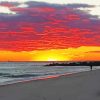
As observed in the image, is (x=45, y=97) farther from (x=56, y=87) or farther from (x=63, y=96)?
(x=56, y=87)

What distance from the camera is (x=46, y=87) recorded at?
34.5 ft

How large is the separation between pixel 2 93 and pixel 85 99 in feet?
6.80

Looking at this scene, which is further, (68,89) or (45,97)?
(68,89)

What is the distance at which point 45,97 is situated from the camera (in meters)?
8.59

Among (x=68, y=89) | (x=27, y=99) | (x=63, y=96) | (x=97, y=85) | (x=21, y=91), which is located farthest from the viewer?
(x=97, y=85)

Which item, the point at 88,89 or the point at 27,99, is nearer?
the point at 27,99

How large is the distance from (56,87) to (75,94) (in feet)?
4.86

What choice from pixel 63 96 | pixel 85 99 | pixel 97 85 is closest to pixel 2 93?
pixel 63 96

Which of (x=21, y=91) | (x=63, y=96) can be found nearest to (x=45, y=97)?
(x=63, y=96)

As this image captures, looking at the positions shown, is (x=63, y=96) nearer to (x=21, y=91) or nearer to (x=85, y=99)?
(x=85, y=99)

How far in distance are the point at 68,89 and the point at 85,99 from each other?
1.81m

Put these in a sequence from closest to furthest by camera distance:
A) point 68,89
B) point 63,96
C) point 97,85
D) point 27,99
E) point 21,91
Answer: point 27,99 < point 63,96 < point 21,91 < point 68,89 < point 97,85

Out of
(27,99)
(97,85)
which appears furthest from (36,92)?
(97,85)

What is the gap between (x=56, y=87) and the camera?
34.7ft
